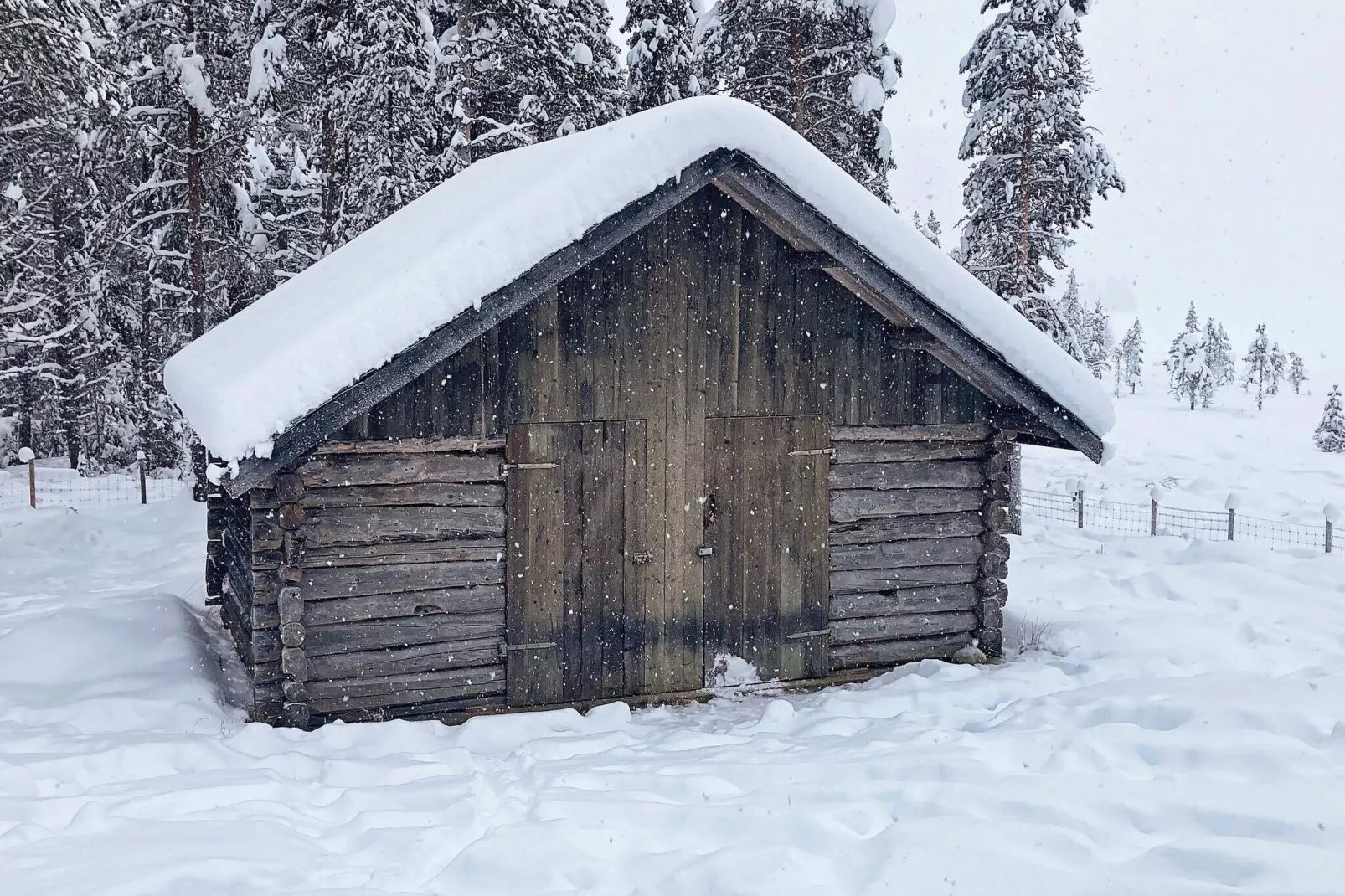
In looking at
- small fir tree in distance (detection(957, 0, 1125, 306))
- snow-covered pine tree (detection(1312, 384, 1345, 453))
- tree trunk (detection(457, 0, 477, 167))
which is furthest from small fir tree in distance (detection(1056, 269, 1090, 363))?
tree trunk (detection(457, 0, 477, 167))

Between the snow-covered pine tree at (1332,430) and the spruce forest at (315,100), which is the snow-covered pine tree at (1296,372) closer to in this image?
the snow-covered pine tree at (1332,430)

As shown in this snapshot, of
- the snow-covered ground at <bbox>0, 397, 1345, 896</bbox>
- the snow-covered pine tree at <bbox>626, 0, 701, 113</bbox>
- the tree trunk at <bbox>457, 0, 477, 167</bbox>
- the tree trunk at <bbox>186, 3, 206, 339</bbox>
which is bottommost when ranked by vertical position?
the snow-covered ground at <bbox>0, 397, 1345, 896</bbox>

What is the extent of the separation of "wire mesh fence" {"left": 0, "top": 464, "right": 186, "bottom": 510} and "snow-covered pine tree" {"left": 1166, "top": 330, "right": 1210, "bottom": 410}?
61.9m

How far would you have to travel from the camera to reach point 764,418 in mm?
8305

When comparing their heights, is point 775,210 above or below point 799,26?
below

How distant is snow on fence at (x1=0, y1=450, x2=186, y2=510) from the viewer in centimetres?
2144

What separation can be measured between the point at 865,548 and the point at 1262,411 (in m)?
64.7

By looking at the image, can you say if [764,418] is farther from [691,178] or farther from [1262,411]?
[1262,411]

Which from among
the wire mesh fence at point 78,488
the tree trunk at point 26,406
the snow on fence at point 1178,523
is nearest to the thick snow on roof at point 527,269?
the snow on fence at point 1178,523

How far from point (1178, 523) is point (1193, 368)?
4599cm

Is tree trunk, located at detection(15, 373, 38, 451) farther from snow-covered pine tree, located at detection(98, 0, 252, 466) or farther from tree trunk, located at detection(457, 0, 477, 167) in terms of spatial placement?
tree trunk, located at detection(457, 0, 477, 167)

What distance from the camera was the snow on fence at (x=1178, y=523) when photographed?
2048 centimetres

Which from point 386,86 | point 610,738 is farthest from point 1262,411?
point 610,738

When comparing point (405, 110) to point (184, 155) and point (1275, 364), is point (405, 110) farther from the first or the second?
point (1275, 364)
